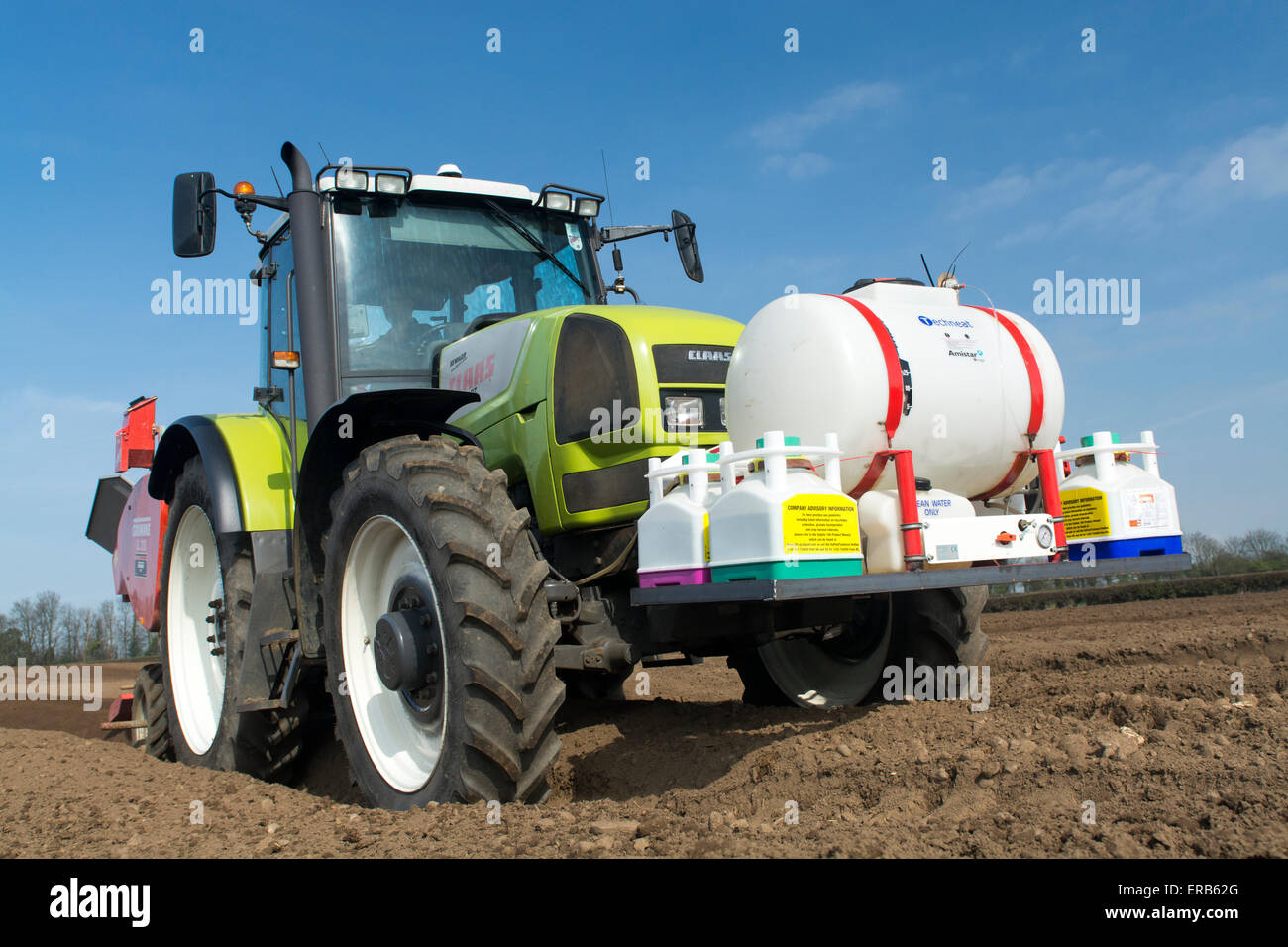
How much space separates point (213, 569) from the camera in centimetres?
587

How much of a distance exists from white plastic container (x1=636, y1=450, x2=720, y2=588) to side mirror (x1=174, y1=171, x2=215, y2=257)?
2.60m

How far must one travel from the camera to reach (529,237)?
5.35 meters

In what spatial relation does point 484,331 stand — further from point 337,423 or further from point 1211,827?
point 1211,827

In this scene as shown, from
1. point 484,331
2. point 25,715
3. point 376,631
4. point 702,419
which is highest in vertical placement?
point 484,331

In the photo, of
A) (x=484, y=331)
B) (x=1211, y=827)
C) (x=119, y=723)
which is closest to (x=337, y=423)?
(x=484, y=331)

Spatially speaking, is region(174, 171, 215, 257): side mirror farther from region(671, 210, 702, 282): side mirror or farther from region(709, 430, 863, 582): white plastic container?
region(709, 430, 863, 582): white plastic container

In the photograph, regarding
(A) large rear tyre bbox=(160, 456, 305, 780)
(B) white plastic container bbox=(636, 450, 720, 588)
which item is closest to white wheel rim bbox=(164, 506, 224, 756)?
(A) large rear tyre bbox=(160, 456, 305, 780)

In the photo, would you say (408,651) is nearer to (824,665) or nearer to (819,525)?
(819,525)

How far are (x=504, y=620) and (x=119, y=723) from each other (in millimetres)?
5220

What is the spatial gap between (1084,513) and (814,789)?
1541mm

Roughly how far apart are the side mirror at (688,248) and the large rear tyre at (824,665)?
210cm

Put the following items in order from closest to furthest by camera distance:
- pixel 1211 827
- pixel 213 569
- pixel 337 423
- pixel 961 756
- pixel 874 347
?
1. pixel 1211 827
2. pixel 961 756
3. pixel 874 347
4. pixel 337 423
5. pixel 213 569

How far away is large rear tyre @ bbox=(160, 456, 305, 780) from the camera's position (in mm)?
4938

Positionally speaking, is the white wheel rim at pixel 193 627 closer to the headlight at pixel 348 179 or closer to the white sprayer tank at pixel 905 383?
the headlight at pixel 348 179
